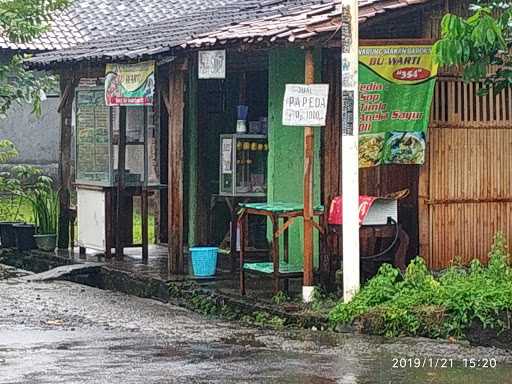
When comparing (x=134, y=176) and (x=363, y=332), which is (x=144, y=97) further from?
(x=363, y=332)

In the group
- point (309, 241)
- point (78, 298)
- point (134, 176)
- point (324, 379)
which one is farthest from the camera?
point (134, 176)

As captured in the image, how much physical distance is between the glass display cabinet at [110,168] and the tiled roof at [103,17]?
27.4ft

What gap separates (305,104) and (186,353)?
3.21 m

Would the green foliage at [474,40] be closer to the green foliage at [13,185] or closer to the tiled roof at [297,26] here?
the tiled roof at [297,26]

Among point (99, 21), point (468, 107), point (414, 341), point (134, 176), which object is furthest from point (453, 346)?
point (99, 21)

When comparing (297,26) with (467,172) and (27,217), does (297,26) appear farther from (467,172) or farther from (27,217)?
(27,217)

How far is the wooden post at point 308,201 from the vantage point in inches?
453

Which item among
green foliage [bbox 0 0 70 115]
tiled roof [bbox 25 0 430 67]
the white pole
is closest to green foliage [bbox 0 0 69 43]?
green foliage [bbox 0 0 70 115]

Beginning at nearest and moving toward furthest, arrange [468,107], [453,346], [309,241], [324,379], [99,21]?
1. [324,379]
2. [453,346]
3. [309,241]
4. [468,107]
5. [99,21]

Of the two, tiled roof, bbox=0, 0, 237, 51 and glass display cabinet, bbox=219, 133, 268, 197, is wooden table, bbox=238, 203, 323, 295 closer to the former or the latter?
glass display cabinet, bbox=219, 133, 268, 197

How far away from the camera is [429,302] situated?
10.5m

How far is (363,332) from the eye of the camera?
1057cm

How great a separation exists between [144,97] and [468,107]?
14.2 feet

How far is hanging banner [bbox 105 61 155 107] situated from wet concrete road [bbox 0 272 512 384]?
124 inches
